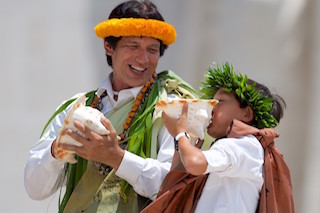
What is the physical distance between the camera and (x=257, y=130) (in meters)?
2.94


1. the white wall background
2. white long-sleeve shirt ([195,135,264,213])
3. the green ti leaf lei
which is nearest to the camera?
white long-sleeve shirt ([195,135,264,213])

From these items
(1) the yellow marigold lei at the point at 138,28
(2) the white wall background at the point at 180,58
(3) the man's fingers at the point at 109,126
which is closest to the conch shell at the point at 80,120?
(3) the man's fingers at the point at 109,126

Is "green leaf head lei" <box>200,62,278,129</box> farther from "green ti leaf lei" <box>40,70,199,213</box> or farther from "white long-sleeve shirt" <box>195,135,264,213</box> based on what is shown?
"green ti leaf lei" <box>40,70,199,213</box>

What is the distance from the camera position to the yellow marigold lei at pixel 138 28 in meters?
3.38

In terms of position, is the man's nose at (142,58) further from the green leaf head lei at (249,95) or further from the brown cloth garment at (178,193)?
the brown cloth garment at (178,193)

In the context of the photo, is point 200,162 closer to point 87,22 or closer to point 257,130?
point 257,130

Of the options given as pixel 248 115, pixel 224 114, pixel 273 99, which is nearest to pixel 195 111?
pixel 224 114

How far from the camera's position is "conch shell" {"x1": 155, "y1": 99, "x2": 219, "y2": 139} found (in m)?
2.96

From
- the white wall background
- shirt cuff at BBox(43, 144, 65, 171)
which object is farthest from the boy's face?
the white wall background

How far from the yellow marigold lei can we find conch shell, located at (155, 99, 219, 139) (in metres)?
0.53

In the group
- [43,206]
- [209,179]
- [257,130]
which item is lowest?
[43,206]

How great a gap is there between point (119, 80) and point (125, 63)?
122 millimetres

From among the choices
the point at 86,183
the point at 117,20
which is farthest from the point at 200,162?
the point at 117,20

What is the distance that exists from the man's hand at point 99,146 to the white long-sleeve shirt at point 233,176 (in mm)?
422
